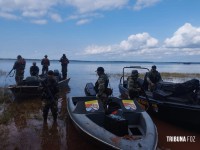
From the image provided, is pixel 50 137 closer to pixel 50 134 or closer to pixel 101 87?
pixel 50 134

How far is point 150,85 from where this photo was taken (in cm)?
1183

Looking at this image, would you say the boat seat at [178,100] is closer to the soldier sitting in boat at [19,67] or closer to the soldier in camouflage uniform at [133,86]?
the soldier in camouflage uniform at [133,86]

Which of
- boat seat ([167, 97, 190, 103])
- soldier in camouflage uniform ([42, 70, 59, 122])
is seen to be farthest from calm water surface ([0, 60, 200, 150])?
boat seat ([167, 97, 190, 103])

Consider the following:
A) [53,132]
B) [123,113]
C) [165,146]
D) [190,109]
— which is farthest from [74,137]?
[190,109]

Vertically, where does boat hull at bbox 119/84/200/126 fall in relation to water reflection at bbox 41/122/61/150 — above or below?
above

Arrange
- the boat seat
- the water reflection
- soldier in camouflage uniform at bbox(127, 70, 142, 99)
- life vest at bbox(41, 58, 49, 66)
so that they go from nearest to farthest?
1. the water reflection
2. the boat seat
3. soldier in camouflage uniform at bbox(127, 70, 142, 99)
4. life vest at bbox(41, 58, 49, 66)

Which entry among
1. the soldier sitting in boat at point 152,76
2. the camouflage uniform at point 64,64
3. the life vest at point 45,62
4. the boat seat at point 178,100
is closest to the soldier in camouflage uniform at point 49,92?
the boat seat at point 178,100

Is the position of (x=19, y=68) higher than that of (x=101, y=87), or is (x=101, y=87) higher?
(x=19, y=68)

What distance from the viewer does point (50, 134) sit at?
7.80 m

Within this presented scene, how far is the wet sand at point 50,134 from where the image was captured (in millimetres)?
6828

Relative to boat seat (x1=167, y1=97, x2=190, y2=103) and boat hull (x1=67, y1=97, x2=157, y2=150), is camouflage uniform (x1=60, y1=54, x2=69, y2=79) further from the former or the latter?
boat seat (x1=167, y1=97, x2=190, y2=103)

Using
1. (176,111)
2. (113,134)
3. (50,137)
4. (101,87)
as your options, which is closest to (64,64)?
(101,87)

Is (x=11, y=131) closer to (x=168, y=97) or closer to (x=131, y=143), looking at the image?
(x=131, y=143)

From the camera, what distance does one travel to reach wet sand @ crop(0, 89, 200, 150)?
6.83 meters
